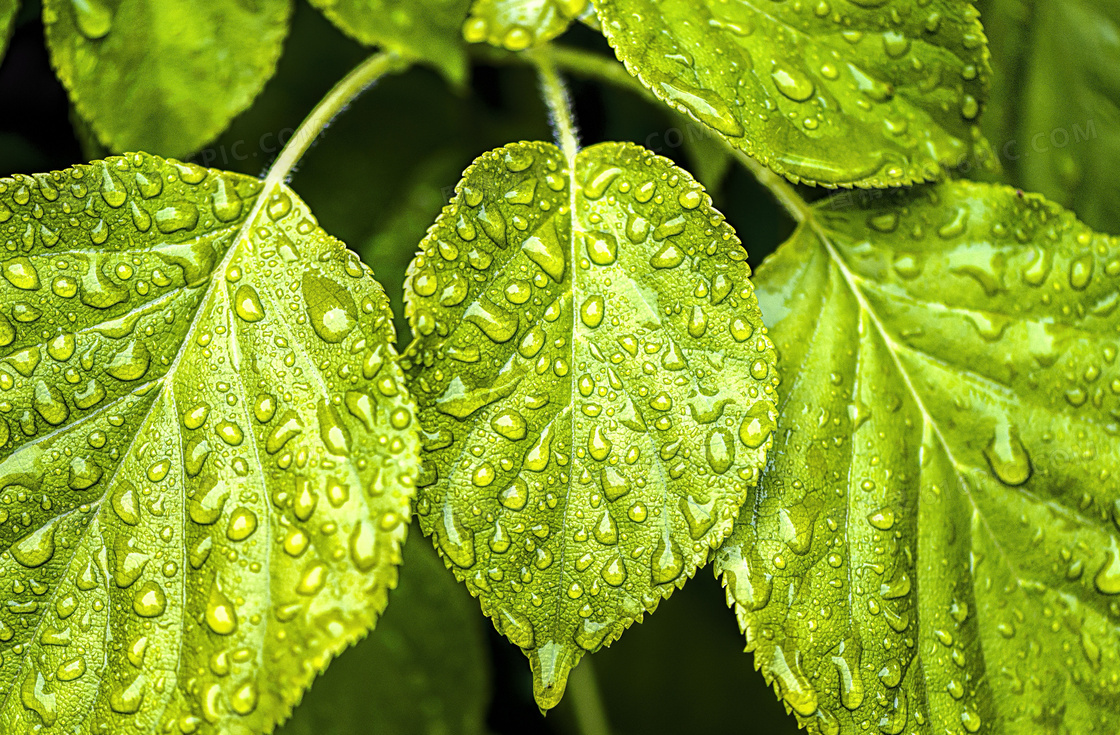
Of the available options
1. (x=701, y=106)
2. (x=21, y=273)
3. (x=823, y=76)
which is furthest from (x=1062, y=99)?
(x=21, y=273)

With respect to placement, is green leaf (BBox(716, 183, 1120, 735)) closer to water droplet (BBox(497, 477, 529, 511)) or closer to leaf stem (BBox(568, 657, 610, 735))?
water droplet (BBox(497, 477, 529, 511))

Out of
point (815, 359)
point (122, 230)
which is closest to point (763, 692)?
point (815, 359)

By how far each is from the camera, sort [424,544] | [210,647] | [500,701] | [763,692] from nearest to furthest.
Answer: [210,647] < [424,544] < [500,701] < [763,692]

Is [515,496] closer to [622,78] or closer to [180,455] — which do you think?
[180,455]

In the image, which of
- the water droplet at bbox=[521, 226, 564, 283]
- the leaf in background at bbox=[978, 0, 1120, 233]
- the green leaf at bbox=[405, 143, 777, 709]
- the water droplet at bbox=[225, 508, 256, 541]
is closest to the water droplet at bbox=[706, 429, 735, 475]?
the green leaf at bbox=[405, 143, 777, 709]

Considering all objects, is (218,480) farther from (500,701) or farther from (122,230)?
(500,701)

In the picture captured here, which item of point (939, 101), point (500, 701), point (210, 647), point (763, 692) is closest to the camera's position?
point (210, 647)
